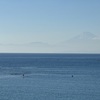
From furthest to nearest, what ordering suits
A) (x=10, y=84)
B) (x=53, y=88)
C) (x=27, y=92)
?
(x=10, y=84), (x=53, y=88), (x=27, y=92)

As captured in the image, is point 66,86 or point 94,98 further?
point 66,86

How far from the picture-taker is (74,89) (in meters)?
69.2

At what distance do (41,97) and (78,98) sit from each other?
6735 millimetres

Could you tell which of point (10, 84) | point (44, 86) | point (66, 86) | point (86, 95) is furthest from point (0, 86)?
point (86, 95)

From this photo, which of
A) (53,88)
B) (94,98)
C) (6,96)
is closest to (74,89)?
(53,88)

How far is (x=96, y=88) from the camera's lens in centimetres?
7181

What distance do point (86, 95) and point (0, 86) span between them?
2115 centimetres

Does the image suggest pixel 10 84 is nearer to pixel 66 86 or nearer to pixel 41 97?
pixel 66 86

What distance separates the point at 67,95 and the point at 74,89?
6938mm

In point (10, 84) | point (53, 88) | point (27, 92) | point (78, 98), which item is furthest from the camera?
point (10, 84)

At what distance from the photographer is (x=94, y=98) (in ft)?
197

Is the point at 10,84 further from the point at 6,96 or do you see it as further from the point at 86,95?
the point at 86,95

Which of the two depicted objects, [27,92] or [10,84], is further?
[10,84]

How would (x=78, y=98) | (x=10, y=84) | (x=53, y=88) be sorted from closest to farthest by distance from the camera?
(x=78, y=98)
(x=53, y=88)
(x=10, y=84)
